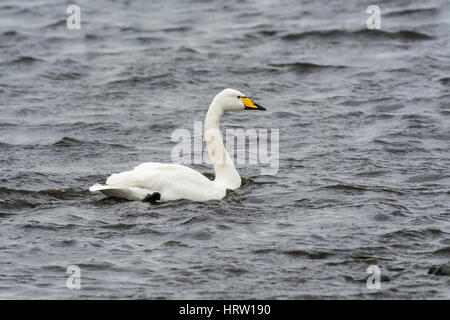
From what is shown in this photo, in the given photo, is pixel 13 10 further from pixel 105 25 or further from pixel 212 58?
pixel 212 58

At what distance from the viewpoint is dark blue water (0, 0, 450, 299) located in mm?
8219

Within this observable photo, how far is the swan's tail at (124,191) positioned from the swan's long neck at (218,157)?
1.16 m

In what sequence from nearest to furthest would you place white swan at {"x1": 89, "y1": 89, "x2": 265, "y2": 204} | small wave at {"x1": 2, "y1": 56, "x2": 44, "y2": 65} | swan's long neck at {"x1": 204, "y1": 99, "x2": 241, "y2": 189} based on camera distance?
white swan at {"x1": 89, "y1": 89, "x2": 265, "y2": 204} < swan's long neck at {"x1": 204, "y1": 99, "x2": 241, "y2": 189} < small wave at {"x1": 2, "y1": 56, "x2": 44, "y2": 65}

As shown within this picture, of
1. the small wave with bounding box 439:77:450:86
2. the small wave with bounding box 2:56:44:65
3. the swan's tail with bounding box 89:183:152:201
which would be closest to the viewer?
the swan's tail with bounding box 89:183:152:201

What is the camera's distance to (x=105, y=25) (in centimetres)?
2161

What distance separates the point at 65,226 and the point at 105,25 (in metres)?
12.9

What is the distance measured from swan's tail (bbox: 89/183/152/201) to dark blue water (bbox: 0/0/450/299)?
0.11 metres

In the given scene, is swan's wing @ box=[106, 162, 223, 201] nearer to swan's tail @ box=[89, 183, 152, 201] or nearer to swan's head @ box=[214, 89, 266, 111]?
swan's tail @ box=[89, 183, 152, 201]

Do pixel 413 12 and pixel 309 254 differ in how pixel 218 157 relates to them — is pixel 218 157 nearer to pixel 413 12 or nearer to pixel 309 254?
pixel 309 254

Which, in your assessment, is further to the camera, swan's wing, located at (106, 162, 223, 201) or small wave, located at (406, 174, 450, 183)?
small wave, located at (406, 174, 450, 183)

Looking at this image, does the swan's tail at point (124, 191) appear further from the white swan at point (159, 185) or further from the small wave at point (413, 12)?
the small wave at point (413, 12)

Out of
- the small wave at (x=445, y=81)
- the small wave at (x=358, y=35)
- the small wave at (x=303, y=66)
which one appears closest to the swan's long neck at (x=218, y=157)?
the small wave at (x=445, y=81)

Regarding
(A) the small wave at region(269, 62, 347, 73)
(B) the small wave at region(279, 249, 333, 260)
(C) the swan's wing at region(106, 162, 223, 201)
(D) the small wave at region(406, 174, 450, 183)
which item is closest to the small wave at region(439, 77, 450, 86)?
(A) the small wave at region(269, 62, 347, 73)

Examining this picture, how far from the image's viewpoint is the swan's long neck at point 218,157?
11078 millimetres
